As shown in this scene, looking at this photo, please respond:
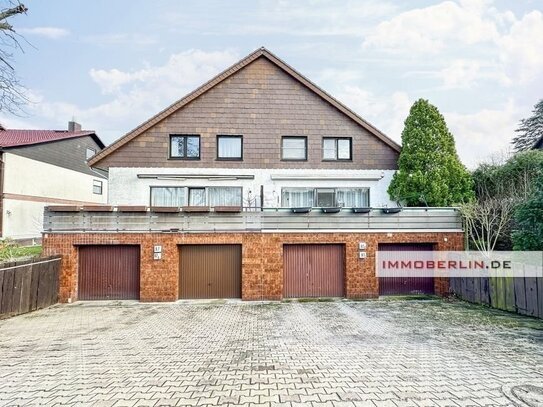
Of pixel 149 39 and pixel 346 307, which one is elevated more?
pixel 149 39

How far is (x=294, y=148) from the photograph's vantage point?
14992 mm

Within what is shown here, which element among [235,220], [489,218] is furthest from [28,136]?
[489,218]

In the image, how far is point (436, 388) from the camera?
514 cm

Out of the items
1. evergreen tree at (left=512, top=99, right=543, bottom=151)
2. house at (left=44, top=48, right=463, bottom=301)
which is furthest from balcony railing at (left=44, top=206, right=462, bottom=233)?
evergreen tree at (left=512, top=99, right=543, bottom=151)

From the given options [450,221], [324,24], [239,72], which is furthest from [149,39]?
[450,221]

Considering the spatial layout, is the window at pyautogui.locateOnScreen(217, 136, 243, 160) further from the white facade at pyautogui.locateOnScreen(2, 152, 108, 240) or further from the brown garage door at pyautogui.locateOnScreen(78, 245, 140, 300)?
the white facade at pyautogui.locateOnScreen(2, 152, 108, 240)

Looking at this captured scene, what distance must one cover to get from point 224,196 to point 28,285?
24.8 feet

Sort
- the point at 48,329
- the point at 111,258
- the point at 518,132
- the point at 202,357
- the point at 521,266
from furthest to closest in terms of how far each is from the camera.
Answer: the point at 518,132, the point at 111,258, the point at 521,266, the point at 48,329, the point at 202,357

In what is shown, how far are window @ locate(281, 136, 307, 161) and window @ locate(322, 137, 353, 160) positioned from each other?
3.05 feet

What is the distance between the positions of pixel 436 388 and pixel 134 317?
823cm

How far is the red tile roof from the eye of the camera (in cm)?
2221

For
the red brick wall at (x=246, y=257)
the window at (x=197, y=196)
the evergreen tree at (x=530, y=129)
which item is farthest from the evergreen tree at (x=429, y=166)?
the evergreen tree at (x=530, y=129)

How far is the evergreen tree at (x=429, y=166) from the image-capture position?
1323cm

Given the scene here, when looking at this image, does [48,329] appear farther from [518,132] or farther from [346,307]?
[518,132]
